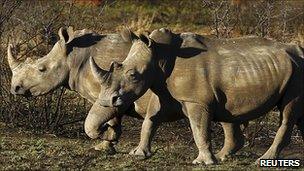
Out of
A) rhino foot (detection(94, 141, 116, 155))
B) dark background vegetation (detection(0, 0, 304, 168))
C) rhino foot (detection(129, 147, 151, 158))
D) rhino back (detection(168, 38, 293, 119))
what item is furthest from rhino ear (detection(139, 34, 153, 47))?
dark background vegetation (detection(0, 0, 304, 168))

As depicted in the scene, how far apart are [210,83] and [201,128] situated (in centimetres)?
46

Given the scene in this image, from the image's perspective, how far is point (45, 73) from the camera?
8.60m

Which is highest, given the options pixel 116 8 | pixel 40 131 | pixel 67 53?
pixel 67 53

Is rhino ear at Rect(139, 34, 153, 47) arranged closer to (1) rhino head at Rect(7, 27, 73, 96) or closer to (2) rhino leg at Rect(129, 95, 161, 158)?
(2) rhino leg at Rect(129, 95, 161, 158)

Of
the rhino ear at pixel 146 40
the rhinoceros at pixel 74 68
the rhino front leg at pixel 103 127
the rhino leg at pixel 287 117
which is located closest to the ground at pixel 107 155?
the rhino front leg at pixel 103 127

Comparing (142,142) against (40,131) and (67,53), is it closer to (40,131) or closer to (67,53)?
(67,53)

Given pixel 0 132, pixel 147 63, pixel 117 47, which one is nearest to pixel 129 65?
pixel 147 63

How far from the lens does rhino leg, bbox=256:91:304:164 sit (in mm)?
7992

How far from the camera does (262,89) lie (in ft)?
25.9

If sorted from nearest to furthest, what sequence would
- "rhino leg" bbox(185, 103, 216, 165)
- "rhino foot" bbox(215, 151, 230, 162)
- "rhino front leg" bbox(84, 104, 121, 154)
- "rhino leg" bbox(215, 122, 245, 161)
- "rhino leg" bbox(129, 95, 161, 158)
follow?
"rhino leg" bbox(185, 103, 216, 165) < "rhino leg" bbox(129, 95, 161, 158) < "rhino front leg" bbox(84, 104, 121, 154) < "rhino foot" bbox(215, 151, 230, 162) < "rhino leg" bbox(215, 122, 245, 161)

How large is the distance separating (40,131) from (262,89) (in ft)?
13.0

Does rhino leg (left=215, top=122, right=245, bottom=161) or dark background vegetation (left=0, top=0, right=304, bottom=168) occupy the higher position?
rhino leg (left=215, top=122, right=245, bottom=161)

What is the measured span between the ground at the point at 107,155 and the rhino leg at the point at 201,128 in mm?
107

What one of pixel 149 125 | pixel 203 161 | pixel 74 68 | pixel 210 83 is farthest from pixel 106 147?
pixel 210 83
